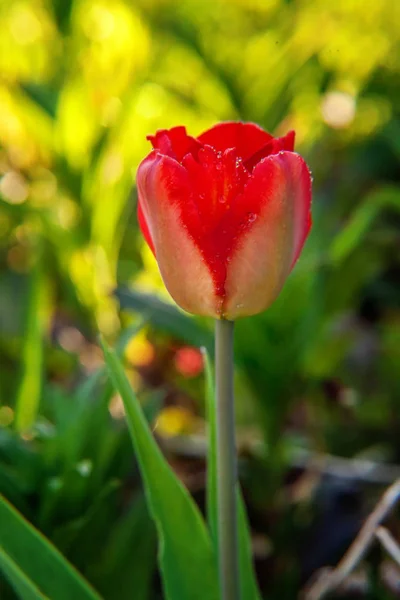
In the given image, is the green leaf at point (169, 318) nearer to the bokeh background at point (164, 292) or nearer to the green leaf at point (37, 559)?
the bokeh background at point (164, 292)

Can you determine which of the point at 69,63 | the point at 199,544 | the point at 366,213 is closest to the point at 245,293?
the point at 199,544

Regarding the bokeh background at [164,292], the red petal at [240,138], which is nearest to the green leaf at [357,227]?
the bokeh background at [164,292]

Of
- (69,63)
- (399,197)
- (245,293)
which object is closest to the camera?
(245,293)

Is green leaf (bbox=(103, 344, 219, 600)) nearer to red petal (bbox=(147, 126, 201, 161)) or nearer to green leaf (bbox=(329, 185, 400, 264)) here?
red petal (bbox=(147, 126, 201, 161))

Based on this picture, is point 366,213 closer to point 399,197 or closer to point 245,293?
point 399,197

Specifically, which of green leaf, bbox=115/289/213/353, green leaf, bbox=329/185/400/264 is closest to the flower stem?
green leaf, bbox=115/289/213/353

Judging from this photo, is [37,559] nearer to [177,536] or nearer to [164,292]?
[177,536]
